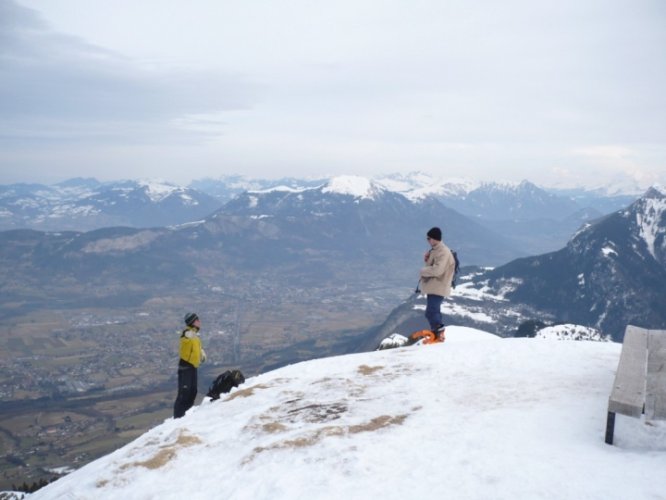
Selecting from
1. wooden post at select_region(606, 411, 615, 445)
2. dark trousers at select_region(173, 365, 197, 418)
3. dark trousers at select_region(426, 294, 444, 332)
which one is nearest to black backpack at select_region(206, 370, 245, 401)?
dark trousers at select_region(173, 365, 197, 418)

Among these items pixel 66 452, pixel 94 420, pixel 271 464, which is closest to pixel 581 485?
pixel 271 464

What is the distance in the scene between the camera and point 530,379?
43.7ft

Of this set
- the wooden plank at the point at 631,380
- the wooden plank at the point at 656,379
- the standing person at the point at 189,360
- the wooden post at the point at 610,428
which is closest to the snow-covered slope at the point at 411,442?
the wooden post at the point at 610,428

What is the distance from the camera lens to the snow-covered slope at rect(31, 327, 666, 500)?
8.13 meters

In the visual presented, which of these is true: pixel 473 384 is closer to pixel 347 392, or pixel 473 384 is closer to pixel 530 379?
pixel 530 379

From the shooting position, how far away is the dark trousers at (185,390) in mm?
16641

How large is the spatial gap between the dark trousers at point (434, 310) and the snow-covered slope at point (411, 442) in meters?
2.90

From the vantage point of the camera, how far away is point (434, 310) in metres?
18.7

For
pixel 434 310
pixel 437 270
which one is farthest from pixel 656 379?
pixel 434 310

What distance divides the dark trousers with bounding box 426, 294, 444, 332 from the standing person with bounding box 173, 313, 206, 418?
862 cm

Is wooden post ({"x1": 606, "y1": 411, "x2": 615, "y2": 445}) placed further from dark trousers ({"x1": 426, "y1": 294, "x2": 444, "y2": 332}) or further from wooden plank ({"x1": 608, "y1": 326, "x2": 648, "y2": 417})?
dark trousers ({"x1": 426, "y1": 294, "x2": 444, "y2": 332})

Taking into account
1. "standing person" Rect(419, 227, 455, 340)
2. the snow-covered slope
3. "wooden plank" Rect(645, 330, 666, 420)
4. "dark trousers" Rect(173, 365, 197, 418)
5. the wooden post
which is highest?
"standing person" Rect(419, 227, 455, 340)

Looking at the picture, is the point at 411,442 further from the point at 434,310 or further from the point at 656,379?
the point at 434,310

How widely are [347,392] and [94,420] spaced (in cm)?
17977
